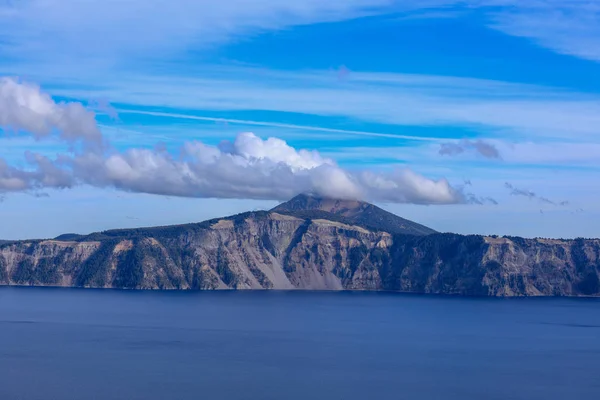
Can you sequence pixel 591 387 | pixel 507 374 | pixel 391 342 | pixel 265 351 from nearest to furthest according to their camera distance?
pixel 591 387, pixel 507 374, pixel 265 351, pixel 391 342

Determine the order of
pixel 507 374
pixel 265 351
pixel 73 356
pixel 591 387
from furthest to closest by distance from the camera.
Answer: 1. pixel 265 351
2. pixel 73 356
3. pixel 507 374
4. pixel 591 387

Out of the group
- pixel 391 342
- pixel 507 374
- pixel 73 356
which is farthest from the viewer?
pixel 391 342

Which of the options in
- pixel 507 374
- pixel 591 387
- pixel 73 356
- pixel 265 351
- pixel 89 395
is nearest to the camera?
pixel 89 395

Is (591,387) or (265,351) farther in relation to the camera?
(265,351)

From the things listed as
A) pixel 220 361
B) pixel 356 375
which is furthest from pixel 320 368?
pixel 220 361

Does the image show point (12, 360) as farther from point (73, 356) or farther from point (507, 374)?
point (507, 374)

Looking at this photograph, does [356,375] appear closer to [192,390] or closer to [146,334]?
[192,390]

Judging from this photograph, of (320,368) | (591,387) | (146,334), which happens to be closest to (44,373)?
(320,368)

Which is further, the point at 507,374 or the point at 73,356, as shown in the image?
the point at 73,356

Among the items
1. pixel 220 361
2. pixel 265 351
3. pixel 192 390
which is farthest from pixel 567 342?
pixel 192 390
